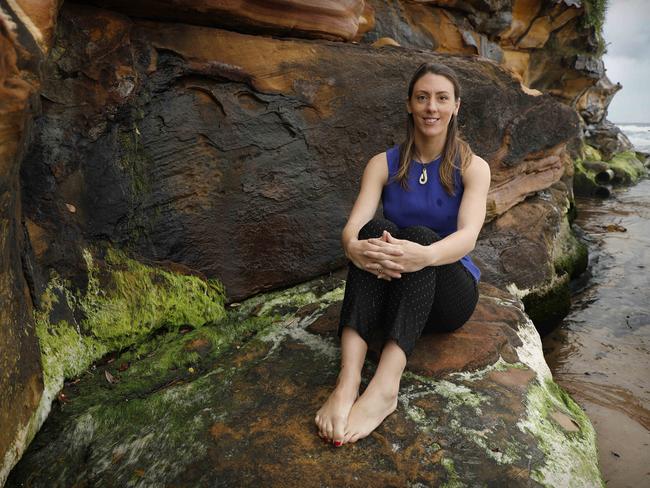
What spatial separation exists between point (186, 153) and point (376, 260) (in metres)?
1.72

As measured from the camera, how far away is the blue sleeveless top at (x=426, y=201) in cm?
296

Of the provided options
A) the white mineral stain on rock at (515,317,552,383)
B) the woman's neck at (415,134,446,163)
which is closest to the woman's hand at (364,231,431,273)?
the woman's neck at (415,134,446,163)

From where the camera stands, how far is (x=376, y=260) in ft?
8.11

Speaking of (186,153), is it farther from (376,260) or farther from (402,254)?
(402,254)

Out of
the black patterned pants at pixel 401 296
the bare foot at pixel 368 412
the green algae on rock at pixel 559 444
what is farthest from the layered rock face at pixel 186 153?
the black patterned pants at pixel 401 296

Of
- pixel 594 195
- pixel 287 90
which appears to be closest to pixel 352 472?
pixel 287 90

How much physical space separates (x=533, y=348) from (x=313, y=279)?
1.71m

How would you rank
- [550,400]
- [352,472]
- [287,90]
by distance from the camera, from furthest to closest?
[287,90]
[550,400]
[352,472]

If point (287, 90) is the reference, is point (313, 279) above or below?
below

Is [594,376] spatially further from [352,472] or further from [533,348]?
[352,472]

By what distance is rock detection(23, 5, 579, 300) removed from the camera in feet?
10.1

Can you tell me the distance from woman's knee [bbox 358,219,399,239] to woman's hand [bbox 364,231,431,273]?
0.15 m

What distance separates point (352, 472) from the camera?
6.99 feet

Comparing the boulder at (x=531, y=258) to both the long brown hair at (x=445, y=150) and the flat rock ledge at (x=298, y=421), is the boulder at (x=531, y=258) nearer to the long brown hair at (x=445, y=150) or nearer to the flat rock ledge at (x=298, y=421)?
the flat rock ledge at (x=298, y=421)
